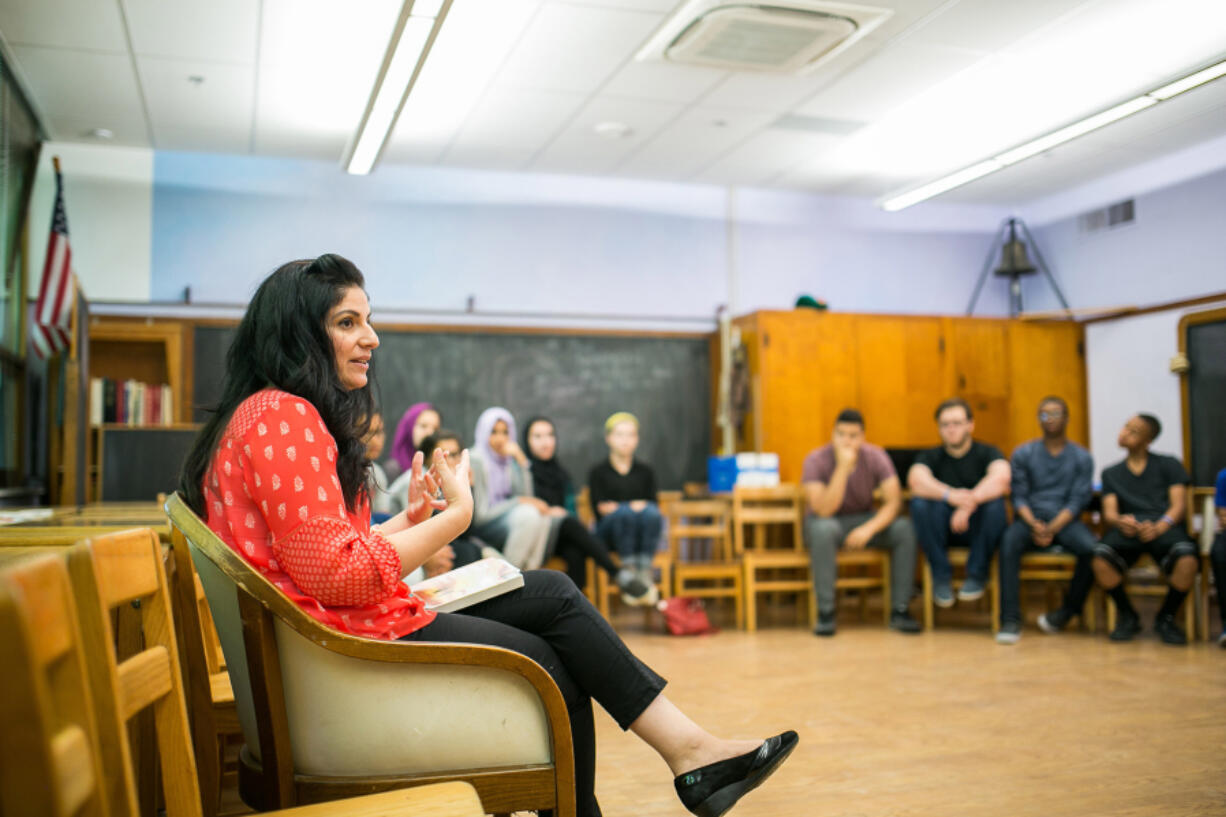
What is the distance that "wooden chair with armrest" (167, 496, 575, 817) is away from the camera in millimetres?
1391

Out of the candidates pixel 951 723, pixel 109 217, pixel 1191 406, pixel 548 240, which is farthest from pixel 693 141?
pixel 951 723

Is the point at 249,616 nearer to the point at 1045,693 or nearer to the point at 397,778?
the point at 397,778

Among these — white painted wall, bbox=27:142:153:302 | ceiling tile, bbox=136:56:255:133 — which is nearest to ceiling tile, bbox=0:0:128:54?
ceiling tile, bbox=136:56:255:133

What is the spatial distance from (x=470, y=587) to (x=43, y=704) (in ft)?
3.72

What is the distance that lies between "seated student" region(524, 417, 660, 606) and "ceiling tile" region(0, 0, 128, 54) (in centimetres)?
288

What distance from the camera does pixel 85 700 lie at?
0.78 meters

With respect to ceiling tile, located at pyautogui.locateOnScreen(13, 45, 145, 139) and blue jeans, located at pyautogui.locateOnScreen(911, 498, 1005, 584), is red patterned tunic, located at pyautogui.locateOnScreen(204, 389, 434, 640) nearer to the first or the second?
ceiling tile, located at pyautogui.locateOnScreen(13, 45, 145, 139)

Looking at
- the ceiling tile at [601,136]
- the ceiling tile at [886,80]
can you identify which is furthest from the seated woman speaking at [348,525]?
the ceiling tile at [601,136]

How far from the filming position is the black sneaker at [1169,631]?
4.74m

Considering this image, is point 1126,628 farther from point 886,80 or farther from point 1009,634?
point 886,80

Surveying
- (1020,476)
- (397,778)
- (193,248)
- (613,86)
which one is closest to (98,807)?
(397,778)

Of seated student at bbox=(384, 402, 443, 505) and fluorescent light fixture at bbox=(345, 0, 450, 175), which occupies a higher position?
fluorescent light fixture at bbox=(345, 0, 450, 175)

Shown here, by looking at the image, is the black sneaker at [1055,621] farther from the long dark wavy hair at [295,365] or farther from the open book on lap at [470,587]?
the long dark wavy hair at [295,365]

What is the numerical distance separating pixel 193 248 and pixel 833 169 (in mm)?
4253
